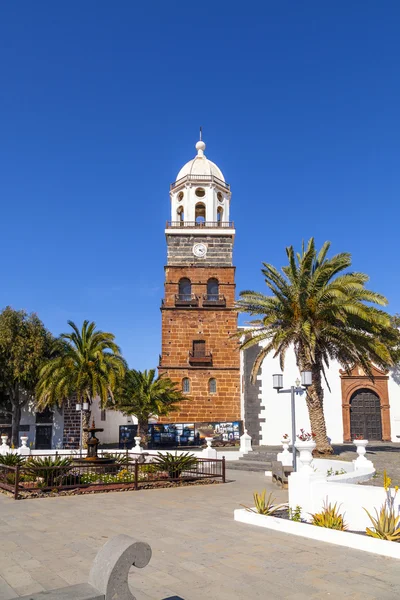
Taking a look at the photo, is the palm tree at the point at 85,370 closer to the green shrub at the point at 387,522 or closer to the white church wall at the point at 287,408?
the white church wall at the point at 287,408

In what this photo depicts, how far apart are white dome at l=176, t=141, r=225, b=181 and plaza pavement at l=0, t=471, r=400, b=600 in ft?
93.2

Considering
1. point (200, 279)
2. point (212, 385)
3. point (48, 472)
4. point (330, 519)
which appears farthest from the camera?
point (200, 279)

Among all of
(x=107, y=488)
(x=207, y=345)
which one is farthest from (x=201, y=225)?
(x=107, y=488)

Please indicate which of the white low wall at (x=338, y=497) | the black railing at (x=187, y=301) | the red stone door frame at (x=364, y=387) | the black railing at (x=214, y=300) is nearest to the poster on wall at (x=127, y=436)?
the black railing at (x=187, y=301)

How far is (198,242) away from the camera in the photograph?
117ft

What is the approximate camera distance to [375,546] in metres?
7.07

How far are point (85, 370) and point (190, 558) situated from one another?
21.0 m

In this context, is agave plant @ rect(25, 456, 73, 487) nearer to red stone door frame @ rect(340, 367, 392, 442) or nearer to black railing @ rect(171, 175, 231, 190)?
red stone door frame @ rect(340, 367, 392, 442)

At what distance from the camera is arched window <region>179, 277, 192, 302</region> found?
115 ft

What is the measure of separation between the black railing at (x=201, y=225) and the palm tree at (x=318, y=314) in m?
14.8

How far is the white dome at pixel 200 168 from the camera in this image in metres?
36.3

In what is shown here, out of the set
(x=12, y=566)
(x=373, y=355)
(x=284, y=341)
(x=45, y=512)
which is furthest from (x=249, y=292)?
(x=12, y=566)

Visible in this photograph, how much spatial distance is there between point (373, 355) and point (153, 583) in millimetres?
17082

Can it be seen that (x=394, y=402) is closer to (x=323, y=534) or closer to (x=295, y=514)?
(x=295, y=514)
